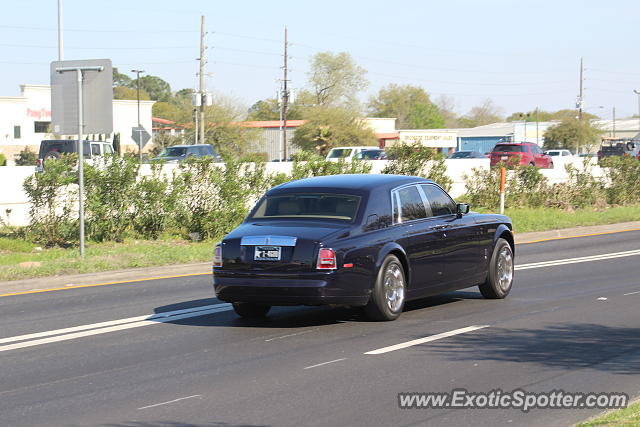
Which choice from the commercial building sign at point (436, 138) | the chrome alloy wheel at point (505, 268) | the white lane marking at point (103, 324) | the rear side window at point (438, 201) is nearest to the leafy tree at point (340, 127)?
the commercial building sign at point (436, 138)

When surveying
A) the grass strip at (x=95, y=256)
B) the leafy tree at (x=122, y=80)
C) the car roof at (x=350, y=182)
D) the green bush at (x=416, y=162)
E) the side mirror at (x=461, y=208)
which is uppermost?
the leafy tree at (x=122, y=80)

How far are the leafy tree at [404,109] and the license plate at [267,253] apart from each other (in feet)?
438

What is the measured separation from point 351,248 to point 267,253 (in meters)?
0.89

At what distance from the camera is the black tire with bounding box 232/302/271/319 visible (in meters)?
11.1

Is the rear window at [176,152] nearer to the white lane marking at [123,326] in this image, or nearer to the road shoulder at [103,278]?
the road shoulder at [103,278]

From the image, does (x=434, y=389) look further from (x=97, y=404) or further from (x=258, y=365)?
(x=97, y=404)

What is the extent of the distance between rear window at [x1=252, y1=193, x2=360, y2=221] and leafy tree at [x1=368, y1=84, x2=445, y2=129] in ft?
434

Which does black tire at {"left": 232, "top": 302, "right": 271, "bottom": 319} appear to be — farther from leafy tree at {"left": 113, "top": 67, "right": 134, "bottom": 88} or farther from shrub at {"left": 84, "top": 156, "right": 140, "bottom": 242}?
leafy tree at {"left": 113, "top": 67, "right": 134, "bottom": 88}

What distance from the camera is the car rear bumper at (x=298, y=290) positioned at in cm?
997

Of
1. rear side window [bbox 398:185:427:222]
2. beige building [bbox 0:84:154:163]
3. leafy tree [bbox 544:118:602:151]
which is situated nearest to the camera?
rear side window [bbox 398:185:427:222]

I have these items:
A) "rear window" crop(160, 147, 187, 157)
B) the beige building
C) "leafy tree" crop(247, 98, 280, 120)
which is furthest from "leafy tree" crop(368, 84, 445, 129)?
"rear window" crop(160, 147, 187, 157)

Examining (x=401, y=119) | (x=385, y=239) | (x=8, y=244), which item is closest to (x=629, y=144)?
(x=8, y=244)

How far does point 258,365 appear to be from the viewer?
845 centimetres

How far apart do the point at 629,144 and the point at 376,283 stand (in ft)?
168
